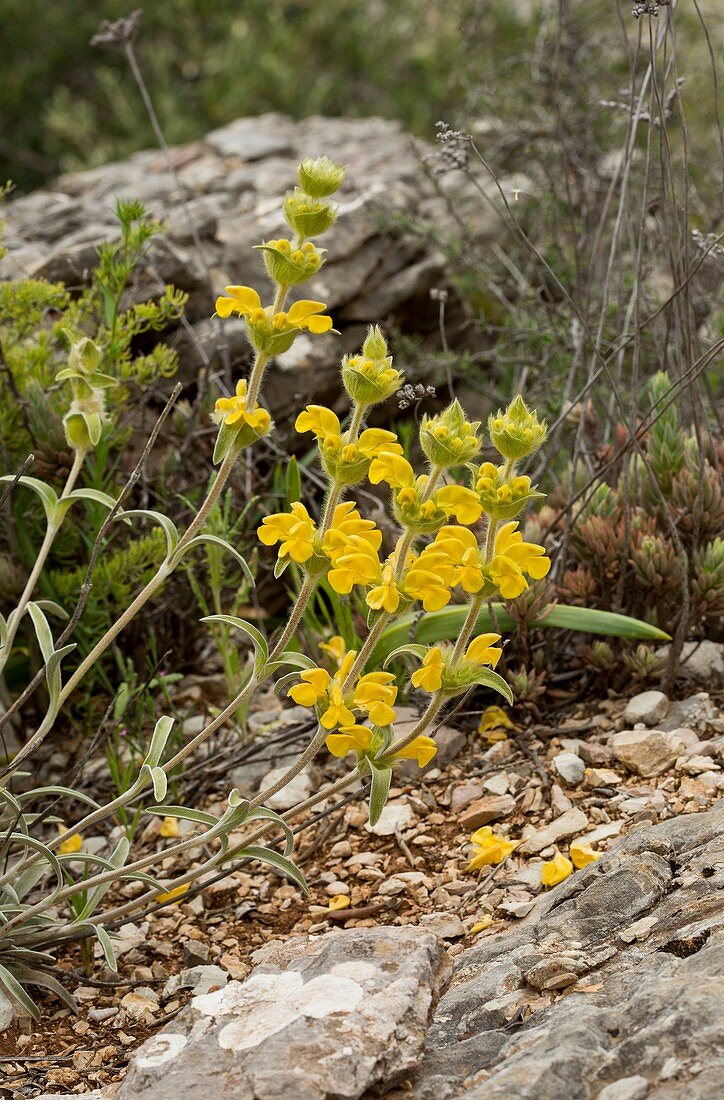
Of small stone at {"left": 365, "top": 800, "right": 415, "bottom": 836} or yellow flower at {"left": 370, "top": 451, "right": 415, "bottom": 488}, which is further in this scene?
small stone at {"left": 365, "top": 800, "right": 415, "bottom": 836}

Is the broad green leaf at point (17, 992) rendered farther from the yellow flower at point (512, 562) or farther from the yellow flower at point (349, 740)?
the yellow flower at point (512, 562)

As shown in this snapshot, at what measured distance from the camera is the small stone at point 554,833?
2.34 m

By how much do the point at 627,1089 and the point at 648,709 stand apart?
1.38m

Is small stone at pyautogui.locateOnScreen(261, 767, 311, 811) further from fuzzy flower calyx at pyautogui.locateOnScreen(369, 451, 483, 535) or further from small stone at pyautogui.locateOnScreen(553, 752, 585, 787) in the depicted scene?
fuzzy flower calyx at pyautogui.locateOnScreen(369, 451, 483, 535)

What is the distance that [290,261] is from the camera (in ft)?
6.19

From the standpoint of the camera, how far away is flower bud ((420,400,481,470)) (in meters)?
1.72

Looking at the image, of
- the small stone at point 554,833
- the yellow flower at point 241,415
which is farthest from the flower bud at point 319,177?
the small stone at point 554,833

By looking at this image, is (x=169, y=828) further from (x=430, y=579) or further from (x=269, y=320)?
(x=269, y=320)

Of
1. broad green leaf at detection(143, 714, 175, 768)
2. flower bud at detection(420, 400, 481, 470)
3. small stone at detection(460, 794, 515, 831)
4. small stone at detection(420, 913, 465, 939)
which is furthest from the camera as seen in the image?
small stone at detection(460, 794, 515, 831)

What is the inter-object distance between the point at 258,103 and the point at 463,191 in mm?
4503

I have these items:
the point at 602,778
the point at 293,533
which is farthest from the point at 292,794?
the point at 293,533

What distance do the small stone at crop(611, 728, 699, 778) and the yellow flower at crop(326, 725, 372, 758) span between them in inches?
33.3

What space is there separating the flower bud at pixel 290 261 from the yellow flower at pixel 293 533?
0.38m

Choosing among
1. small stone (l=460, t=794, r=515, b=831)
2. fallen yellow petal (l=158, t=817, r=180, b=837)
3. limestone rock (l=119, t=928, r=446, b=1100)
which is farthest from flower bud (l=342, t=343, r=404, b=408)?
fallen yellow petal (l=158, t=817, r=180, b=837)
